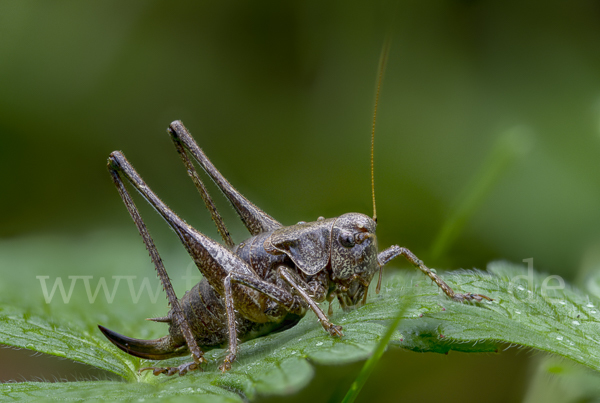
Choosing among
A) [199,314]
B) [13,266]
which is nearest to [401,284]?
[199,314]

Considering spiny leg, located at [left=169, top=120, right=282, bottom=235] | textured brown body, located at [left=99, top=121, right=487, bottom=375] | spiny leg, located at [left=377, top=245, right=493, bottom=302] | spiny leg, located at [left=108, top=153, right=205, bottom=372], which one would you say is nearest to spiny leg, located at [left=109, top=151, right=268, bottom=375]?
textured brown body, located at [left=99, top=121, right=487, bottom=375]

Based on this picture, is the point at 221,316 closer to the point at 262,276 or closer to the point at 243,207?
the point at 262,276

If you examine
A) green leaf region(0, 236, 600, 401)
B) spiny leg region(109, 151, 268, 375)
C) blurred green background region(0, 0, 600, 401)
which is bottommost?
green leaf region(0, 236, 600, 401)

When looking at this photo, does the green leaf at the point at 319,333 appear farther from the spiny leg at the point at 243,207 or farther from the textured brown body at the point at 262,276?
the spiny leg at the point at 243,207

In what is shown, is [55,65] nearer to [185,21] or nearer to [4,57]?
[4,57]

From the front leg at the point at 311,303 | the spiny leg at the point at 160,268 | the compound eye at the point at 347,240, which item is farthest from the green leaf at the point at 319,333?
the compound eye at the point at 347,240

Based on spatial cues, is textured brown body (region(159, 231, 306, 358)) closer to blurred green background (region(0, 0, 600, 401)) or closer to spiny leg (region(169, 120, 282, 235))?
spiny leg (region(169, 120, 282, 235))
